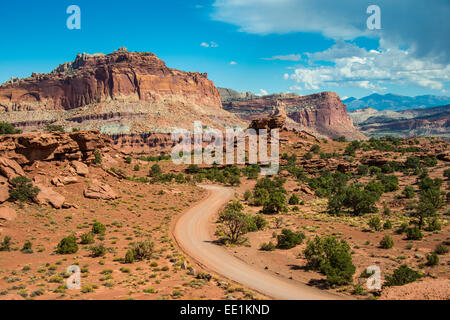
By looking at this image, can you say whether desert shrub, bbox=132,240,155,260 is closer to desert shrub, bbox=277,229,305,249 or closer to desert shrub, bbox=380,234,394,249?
desert shrub, bbox=277,229,305,249

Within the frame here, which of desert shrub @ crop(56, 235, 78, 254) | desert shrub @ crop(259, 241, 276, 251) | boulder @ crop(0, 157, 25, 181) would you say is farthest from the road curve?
boulder @ crop(0, 157, 25, 181)

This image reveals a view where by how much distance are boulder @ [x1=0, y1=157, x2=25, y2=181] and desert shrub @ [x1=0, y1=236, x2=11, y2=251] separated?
346 inches

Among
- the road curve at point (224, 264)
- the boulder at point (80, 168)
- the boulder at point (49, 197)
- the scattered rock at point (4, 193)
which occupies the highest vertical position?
the boulder at point (80, 168)

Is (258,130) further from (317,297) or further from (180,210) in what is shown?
(317,297)

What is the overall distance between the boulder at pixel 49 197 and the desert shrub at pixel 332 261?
83.8ft

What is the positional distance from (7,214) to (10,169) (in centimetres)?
656

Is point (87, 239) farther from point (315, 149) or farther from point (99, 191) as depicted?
point (315, 149)

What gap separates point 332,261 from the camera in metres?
19.8

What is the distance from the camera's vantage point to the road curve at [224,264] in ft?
57.9

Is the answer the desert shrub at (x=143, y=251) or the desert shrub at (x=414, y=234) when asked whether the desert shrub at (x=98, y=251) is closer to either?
the desert shrub at (x=143, y=251)

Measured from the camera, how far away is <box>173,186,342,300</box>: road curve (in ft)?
57.9

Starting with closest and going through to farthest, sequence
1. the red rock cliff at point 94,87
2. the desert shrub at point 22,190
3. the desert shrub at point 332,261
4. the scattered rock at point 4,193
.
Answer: the desert shrub at point 332,261 → the scattered rock at point 4,193 → the desert shrub at point 22,190 → the red rock cliff at point 94,87

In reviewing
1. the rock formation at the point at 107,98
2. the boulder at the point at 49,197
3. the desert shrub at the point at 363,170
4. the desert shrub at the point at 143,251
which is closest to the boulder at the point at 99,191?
the boulder at the point at 49,197

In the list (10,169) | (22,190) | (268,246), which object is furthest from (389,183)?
(10,169)
